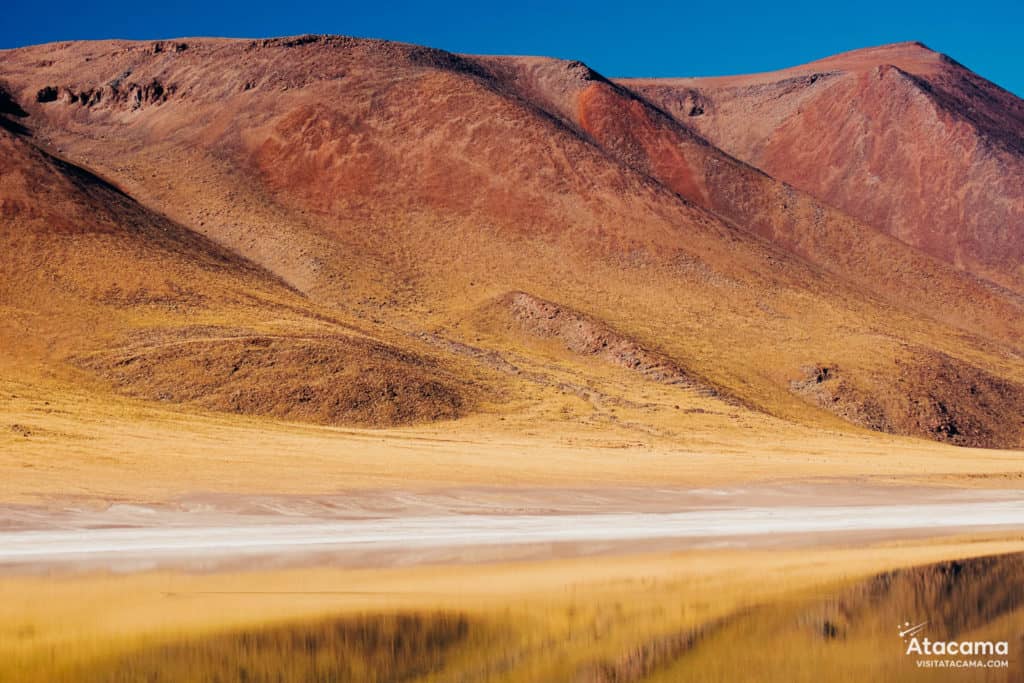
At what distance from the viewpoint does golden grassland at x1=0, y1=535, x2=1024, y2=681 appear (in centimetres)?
1270

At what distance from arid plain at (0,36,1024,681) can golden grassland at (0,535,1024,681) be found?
91mm

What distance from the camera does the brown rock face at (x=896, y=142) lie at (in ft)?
467

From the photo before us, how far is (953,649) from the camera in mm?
13016

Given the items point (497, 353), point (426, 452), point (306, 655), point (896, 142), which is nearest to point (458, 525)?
point (306, 655)

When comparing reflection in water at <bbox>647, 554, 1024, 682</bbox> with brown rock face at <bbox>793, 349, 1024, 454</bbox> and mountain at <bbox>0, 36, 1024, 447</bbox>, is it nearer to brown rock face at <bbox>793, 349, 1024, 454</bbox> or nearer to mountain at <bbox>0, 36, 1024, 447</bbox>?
mountain at <bbox>0, 36, 1024, 447</bbox>

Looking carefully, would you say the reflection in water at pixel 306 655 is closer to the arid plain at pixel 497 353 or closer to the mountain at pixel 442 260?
the arid plain at pixel 497 353

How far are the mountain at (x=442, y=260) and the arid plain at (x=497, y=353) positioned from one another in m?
0.39

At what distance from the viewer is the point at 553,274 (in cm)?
10119

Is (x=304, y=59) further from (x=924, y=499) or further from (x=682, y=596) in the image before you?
(x=682, y=596)

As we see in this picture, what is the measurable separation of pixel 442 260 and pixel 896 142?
74.7 m

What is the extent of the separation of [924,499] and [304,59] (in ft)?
345

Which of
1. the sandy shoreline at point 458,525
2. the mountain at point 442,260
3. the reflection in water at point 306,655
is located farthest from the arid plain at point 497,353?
the mountain at point 442,260

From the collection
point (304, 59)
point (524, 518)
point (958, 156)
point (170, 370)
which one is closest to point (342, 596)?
point (524, 518)

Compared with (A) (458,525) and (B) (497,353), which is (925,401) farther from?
(A) (458,525)
